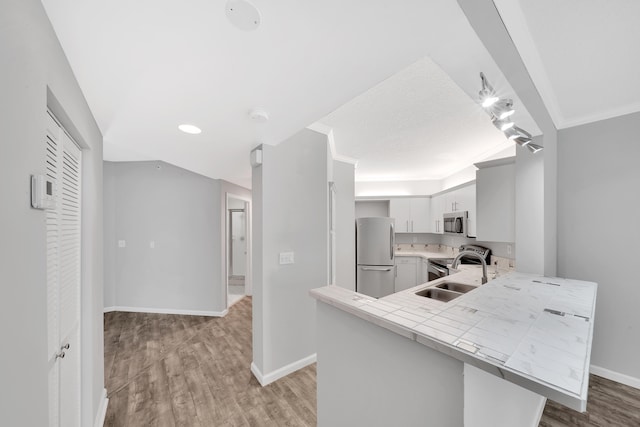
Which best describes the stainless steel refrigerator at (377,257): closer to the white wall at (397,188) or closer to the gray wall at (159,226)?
the white wall at (397,188)

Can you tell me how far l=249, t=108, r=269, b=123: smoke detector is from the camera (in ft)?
5.23

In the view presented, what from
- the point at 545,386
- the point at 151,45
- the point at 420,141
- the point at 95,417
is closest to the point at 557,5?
the point at 545,386

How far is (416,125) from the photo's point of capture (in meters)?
2.80

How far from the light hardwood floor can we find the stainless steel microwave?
2.06 m

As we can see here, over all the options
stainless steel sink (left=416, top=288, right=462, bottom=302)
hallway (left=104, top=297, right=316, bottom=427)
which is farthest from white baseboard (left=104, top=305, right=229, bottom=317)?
stainless steel sink (left=416, top=288, right=462, bottom=302)

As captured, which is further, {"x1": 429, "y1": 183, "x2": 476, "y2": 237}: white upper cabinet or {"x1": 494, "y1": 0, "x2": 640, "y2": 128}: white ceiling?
{"x1": 429, "y1": 183, "x2": 476, "y2": 237}: white upper cabinet

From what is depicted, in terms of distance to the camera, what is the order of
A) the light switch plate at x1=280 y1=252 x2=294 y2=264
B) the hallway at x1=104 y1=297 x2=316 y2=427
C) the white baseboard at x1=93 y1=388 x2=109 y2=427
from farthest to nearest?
1. the light switch plate at x1=280 y1=252 x2=294 y2=264
2. the hallway at x1=104 y1=297 x2=316 y2=427
3. the white baseboard at x1=93 y1=388 x2=109 y2=427

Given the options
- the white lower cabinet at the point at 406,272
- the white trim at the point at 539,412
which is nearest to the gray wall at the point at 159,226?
the white lower cabinet at the point at 406,272

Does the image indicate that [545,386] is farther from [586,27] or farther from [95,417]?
[95,417]

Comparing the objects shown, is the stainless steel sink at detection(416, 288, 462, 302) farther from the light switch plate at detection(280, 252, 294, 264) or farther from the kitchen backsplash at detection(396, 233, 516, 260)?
the kitchen backsplash at detection(396, 233, 516, 260)

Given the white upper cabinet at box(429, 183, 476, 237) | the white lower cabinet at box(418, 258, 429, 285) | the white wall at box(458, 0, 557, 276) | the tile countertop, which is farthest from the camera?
the white lower cabinet at box(418, 258, 429, 285)

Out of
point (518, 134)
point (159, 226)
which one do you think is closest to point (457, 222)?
point (518, 134)

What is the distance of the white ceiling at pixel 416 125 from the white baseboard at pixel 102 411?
311 cm

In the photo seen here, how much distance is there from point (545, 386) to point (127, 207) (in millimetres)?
5066
